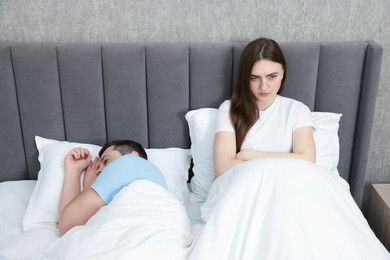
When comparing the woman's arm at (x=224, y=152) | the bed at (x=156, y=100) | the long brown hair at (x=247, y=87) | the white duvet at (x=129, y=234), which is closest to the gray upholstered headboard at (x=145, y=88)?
the bed at (x=156, y=100)

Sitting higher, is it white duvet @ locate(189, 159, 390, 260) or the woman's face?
the woman's face

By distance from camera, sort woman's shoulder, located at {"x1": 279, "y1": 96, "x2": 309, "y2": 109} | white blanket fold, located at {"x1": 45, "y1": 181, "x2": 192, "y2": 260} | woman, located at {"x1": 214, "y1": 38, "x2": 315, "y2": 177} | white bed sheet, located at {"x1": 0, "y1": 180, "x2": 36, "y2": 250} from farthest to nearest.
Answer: woman's shoulder, located at {"x1": 279, "y1": 96, "x2": 309, "y2": 109}, woman, located at {"x1": 214, "y1": 38, "x2": 315, "y2": 177}, white bed sheet, located at {"x1": 0, "y1": 180, "x2": 36, "y2": 250}, white blanket fold, located at {"x1": 45, "y1": 181, "x2": 192, "y2": 260}

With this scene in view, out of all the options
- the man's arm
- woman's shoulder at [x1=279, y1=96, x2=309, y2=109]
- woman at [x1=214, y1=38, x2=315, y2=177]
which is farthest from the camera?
woman's shoulder at [x1=279, y1=96, x2=309, y2=109]

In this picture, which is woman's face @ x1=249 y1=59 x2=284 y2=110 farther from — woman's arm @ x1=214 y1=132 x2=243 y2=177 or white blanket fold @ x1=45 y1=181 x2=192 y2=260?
white blanket fold @ x1=45 y1=181 x2=192 y2=260

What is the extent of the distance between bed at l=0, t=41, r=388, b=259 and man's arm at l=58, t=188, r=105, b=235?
31 centimetres

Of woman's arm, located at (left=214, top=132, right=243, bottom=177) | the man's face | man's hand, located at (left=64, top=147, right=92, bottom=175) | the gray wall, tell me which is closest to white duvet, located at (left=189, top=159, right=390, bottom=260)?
woman's arm, located at (left=214, top=132, right=243, bottom=177)

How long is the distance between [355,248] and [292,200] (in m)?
0.22

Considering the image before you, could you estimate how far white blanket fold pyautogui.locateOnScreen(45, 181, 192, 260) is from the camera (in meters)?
1.17

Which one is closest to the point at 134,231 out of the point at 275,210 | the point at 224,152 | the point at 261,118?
the point at 275,210

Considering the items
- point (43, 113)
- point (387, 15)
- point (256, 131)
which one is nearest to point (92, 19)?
point (43, 113)

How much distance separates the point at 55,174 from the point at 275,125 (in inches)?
37.8

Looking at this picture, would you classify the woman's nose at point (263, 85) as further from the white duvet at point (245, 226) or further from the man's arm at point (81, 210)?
the man's arm at point (81, 210)

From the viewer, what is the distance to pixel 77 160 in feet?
5.65

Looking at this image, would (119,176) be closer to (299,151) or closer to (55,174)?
(55,174)
